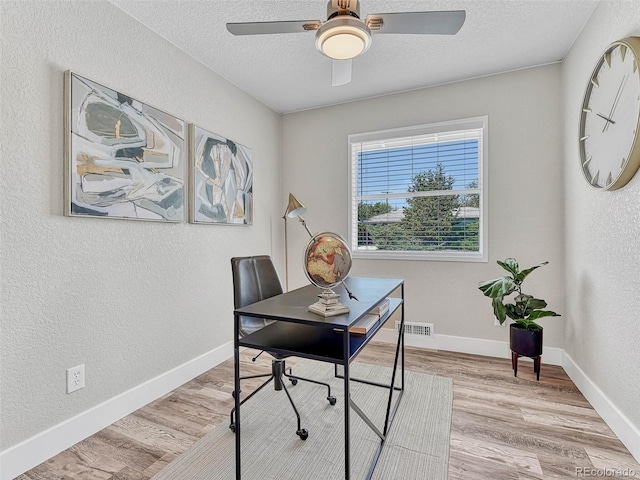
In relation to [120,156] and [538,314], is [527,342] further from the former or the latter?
[120,156]

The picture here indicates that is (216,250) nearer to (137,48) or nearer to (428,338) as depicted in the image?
(137,48)

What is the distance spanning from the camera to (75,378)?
1.75m

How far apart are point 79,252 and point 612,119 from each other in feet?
9.92

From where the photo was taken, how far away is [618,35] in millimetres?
1749

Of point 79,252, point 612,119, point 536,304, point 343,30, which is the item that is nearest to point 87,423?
point 79,252

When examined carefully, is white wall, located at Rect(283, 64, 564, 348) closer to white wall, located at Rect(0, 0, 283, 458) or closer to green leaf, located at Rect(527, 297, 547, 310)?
green leaf, located at Rect(527, 297, 547, 310)

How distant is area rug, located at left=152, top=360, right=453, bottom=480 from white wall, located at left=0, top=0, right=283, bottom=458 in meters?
0.73

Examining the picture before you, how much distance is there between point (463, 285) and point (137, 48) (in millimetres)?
3157

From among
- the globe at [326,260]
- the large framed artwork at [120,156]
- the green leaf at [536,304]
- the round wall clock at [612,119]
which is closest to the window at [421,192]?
the green leaf at [536,304]

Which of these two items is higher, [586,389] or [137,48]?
[137,48]

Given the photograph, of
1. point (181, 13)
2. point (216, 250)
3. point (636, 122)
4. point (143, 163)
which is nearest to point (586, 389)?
point (636, 122)

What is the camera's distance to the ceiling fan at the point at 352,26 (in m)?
1.39

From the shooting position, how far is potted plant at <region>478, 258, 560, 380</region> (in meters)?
2.36

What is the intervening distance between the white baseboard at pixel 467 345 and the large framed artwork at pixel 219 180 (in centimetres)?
192
